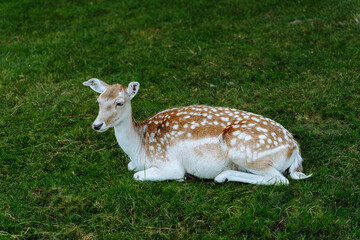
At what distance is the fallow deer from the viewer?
13.9 feet

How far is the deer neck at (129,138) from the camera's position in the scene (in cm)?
454

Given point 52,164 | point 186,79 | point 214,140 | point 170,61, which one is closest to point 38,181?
point 52,164

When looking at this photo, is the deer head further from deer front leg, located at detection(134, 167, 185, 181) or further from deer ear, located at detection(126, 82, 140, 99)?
deer front leg, located at detection(134, 167, 185, 181)

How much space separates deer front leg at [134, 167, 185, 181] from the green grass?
9 cm

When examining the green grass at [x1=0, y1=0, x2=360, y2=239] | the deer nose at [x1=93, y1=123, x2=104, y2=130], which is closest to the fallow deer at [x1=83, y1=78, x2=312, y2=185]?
the deer nose at [x1=93, y1=123, x2=104, y2=130]

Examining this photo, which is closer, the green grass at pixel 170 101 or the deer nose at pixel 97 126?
the green grass at pixel 170 101

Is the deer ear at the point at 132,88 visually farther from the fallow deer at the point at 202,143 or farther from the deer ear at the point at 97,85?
the deer ear at the point at 97,85

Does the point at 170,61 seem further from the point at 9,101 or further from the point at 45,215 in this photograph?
the point at 45,215

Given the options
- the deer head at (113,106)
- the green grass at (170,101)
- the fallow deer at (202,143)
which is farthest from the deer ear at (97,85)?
the green grass at (170,101)

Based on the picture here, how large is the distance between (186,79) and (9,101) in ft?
9.43

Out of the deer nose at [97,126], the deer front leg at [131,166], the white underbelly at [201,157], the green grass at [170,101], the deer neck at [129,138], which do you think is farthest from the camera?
the deer front leg at [131,166]

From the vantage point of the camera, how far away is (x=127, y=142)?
4.59 meters

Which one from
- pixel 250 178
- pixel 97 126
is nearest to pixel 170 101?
pixel 97 126

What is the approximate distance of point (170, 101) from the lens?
642cm
